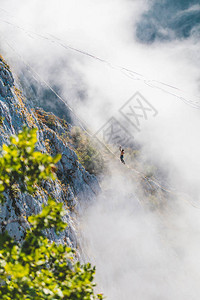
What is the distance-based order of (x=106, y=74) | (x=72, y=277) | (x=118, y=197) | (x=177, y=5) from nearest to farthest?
(x=72, y=277)
(x=118, y=197)
(x=106, y=74)
(x=177, y=5)

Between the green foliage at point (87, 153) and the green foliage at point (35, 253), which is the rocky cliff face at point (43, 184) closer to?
the green foliage at point (35, 253)

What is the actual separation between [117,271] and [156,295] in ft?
24.9

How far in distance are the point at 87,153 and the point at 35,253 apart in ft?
84.3

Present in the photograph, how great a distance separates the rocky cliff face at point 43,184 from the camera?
1186 centimetres

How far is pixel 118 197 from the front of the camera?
29531 mm

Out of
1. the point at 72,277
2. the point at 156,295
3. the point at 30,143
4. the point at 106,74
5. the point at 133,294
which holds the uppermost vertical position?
the point at 106,74

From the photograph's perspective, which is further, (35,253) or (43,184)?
(43,184)

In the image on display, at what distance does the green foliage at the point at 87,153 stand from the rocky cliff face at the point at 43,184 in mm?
2557

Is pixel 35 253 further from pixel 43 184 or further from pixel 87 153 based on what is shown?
pixel 87 153

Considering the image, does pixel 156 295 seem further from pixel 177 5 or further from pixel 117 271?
pixel 177 5

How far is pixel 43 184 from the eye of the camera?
16.5m

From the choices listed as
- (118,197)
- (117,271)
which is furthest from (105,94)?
(117,271)

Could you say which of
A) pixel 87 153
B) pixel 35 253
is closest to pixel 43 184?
pixel 35 253

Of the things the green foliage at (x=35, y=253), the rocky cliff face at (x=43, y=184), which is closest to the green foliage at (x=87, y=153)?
the rocky cliff face at (x=43, y=184)
